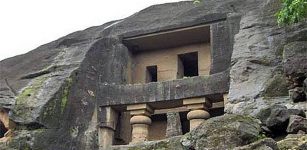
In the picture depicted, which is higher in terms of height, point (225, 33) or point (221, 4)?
point (221, 4)

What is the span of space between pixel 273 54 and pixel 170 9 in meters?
5.21

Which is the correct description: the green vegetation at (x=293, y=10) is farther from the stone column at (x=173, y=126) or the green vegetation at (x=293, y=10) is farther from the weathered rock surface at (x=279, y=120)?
the stone column at (x=173, y=126)

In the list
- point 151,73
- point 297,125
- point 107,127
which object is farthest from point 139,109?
point 297,125

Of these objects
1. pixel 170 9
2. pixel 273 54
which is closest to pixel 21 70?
pixel 170 9

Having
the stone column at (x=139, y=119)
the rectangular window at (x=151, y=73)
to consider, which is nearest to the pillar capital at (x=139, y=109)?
the stone column at (x=139, y=119)

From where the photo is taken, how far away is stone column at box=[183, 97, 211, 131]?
38.8 ft

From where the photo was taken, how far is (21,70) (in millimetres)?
13695

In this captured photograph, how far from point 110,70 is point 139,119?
1.65m

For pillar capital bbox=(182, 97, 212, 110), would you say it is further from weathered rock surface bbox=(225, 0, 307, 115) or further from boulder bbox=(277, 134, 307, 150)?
boulder bbox=(277, 134, 307, 150)

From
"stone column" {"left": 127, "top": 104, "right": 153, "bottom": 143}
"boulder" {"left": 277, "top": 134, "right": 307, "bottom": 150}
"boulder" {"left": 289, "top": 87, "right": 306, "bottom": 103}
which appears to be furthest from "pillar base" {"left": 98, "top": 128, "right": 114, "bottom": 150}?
"boulder" {"left": 277, "top": 134, "right": 307, "bottom": 150}

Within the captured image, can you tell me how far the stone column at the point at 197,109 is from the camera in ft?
38.8

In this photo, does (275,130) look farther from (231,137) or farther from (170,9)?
(170,9)

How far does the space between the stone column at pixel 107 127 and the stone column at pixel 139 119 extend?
0.46 meters

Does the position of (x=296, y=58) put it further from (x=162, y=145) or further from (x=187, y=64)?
(x=187, y=64)
